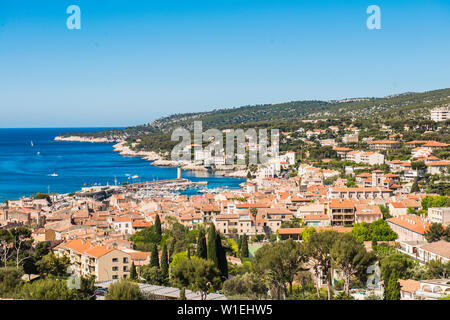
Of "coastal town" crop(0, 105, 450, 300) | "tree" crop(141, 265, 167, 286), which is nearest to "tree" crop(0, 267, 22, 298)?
"coastal town" crop(0, 105, 450, 300)

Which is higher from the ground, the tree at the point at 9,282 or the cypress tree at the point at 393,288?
the tree at the point at 9,282

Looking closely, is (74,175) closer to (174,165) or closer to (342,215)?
(174,165)

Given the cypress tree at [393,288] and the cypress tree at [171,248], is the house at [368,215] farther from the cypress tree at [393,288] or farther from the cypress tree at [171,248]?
the cypress tree at [393,288]

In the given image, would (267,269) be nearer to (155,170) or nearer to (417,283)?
(417,283)

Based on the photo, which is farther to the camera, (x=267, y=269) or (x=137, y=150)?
(x=137, y=150)

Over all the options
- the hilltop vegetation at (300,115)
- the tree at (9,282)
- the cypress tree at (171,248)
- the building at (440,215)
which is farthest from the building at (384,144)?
the tree at (9,282)
